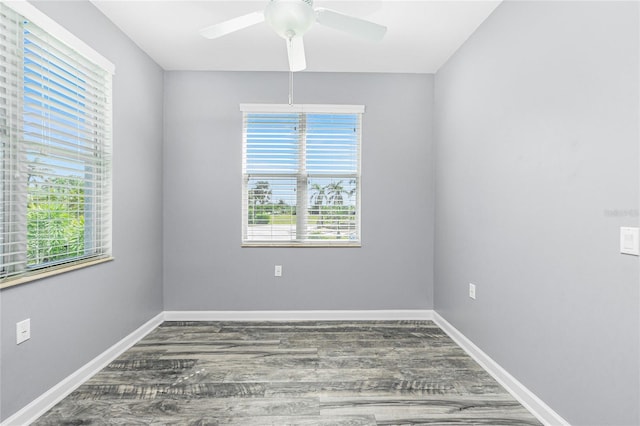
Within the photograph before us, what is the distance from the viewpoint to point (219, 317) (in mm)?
3525

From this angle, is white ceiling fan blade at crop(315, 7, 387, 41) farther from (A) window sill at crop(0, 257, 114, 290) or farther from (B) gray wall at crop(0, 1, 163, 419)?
(A) window sill at crop(0, 257, 114, 290)

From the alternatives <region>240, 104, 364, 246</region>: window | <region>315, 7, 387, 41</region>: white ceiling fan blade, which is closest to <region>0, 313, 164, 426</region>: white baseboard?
<region>240, 104, 364, 246</region>: window

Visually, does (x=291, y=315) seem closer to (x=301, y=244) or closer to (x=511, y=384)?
(x=301, y=244)

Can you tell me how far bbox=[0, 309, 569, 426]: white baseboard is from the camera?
1.88 meters

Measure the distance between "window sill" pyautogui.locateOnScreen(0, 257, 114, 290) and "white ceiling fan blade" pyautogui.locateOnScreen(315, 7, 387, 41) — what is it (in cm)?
207

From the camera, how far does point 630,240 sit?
4.58 feet

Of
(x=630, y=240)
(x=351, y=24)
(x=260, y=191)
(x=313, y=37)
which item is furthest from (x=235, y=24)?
(x=630, y=240)

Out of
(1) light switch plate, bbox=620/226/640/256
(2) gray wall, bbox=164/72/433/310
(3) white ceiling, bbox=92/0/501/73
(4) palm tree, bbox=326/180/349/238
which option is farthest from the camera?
(4) palm tree, bbox=326/180/349/238

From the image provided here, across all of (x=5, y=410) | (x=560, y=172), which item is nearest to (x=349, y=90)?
(x=560, y=172)

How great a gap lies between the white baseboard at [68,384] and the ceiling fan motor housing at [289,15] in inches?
94.8

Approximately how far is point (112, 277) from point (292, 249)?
161 cm

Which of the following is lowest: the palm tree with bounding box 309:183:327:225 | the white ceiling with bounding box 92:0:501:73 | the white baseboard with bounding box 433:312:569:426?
the white baseboard with bounding box 433:312:569:426

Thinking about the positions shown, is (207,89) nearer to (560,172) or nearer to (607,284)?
(560,172)

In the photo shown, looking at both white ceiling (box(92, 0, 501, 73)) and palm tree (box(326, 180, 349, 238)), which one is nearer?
white ceiling (box(92, 0, 501, 73))
